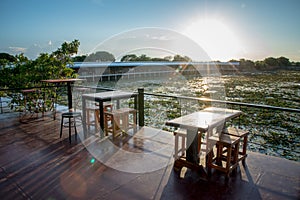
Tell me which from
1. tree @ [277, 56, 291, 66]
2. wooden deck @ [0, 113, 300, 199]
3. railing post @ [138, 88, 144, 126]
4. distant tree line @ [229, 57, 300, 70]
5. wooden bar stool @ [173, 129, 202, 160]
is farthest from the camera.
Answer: distant tree line @ [229, 57, 300, 70]

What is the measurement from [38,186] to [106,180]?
0.71 meters

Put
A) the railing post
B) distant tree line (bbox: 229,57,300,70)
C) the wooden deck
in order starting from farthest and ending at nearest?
distant tree line (bbox: 229,57,300,70) → the railing post → the wooden deck

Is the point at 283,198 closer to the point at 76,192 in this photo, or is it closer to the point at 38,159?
the point at 76,192

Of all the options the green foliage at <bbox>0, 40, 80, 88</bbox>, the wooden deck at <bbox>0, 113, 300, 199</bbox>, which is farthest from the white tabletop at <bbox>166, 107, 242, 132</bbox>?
the green foliage at <bbox>0, 40, 80, 88</bbox>

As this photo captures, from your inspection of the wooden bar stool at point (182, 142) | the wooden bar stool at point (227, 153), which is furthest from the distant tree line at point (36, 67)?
the wooden bar stool at point (227, 153)

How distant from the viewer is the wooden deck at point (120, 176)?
2.01 m

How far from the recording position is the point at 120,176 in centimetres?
235

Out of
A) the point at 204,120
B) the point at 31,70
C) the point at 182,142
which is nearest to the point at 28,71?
the point at 31,70

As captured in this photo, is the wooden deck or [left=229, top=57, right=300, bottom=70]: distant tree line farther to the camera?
[left=229, top=57, right=300, bottom=70]: distant tree line

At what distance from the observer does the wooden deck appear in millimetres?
2010

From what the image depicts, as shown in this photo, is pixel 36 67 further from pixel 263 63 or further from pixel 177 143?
pixel 263 63

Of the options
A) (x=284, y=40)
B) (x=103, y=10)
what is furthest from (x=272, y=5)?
(x=103, y=10)

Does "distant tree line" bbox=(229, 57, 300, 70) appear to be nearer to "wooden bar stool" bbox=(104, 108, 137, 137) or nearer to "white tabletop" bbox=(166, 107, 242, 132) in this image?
"wooden bar stool" bbox=(104, 108, 137, 137)

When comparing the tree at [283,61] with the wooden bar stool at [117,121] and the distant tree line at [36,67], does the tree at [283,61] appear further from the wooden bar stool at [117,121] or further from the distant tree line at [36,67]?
the wooden bar stool at [117,121]
